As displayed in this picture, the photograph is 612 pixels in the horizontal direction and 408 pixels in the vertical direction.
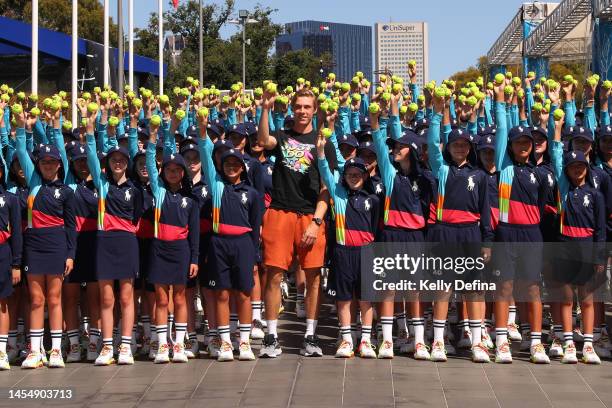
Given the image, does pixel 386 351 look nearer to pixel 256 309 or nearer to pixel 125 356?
pixel 256 309

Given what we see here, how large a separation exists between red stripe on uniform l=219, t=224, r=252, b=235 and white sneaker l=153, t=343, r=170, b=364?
1.12 m

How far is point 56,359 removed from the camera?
9.45m

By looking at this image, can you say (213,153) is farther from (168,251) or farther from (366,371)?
(366,371)

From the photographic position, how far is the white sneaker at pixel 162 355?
9557mm

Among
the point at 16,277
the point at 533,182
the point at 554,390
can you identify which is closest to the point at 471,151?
the point at 533,182

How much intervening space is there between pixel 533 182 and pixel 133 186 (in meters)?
3.59

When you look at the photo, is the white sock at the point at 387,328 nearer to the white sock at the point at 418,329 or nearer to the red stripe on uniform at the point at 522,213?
the white sock at the point at 418,329

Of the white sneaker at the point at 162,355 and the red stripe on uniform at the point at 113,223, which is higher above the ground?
the red stripe on uniform at the point at 113,223

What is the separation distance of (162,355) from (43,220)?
1.57 metres

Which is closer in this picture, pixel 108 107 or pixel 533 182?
pixel 533 182

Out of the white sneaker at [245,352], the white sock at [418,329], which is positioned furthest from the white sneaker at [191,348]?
the white sock at [418,329]

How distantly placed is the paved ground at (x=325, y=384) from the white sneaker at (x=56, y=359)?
13cm

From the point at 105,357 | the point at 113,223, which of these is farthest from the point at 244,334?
the point at 113,223

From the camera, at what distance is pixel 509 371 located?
9.22 metres
